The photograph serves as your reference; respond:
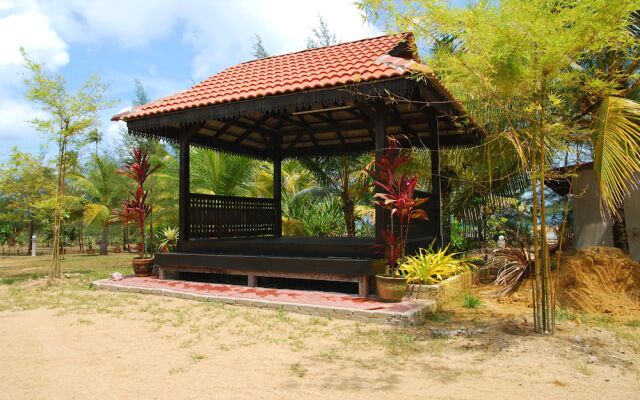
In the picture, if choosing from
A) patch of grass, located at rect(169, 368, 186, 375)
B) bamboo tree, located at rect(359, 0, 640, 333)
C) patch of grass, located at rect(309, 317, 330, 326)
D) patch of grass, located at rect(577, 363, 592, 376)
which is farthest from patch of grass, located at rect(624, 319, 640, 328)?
patch of grass, located at rect(169, 368, 186, 375)

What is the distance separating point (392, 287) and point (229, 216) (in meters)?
4.72

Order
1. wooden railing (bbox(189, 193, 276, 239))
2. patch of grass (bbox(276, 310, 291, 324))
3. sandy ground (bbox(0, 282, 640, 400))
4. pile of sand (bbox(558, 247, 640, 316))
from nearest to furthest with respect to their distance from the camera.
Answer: sandy ground (bbox(0, 282, 640, 400))
patch of grass (bbox(276, 310, 291, 324))
pile of sand (bbox(558, 247, 640, 316))
wooden railing (bbox(189, 193, 276, 239))

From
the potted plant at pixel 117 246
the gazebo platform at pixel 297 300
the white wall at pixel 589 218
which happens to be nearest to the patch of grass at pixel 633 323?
the gazebo platform at pixel 297 300

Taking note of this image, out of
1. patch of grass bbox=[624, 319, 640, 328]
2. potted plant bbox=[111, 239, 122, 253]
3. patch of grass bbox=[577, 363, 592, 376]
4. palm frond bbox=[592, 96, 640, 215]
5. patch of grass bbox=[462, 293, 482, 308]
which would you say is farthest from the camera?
potted plant bbox=[111, 239, 122, 253]

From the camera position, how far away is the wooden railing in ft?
28.4

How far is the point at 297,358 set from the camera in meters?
4.00

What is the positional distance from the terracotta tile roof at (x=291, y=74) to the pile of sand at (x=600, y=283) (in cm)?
379

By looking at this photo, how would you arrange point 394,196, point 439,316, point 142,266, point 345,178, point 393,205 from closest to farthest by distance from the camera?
point 439,316 < point 394,196 < point 393,205 < point 142,266 < point 345,178

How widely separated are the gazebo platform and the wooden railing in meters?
1.23

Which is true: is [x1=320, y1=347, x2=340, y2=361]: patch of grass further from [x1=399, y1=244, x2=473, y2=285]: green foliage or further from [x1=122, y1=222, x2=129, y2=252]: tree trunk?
[x1=122, y1=222, x2=129, y2=252]: tree trunk

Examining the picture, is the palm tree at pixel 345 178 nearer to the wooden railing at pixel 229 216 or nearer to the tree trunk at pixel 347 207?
the tree trunk at pixel 347 207

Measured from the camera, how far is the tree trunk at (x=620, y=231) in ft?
24.9

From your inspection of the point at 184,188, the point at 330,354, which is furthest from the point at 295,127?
the point at 330,354

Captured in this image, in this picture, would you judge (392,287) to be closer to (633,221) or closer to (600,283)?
(600,283)
